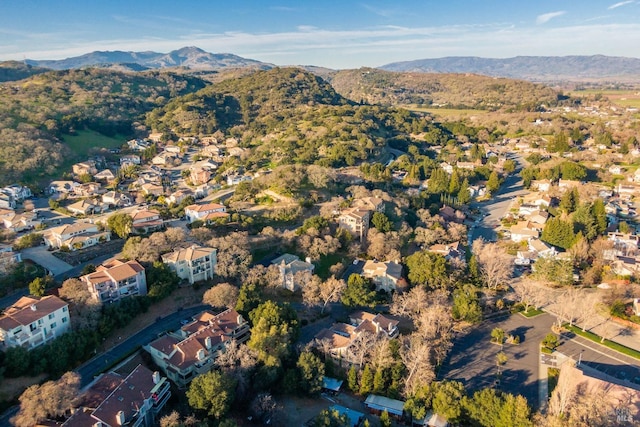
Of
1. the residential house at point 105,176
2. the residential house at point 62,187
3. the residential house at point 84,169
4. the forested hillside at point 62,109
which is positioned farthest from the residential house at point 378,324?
the forested hillside at point 62,109

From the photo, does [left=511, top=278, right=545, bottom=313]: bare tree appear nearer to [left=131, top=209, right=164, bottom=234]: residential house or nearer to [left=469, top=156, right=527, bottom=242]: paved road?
[left=469, top=156, right=527, bottom=242]: paved road

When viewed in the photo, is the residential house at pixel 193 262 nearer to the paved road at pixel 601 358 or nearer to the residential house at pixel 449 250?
the residential house at pixel 449 250

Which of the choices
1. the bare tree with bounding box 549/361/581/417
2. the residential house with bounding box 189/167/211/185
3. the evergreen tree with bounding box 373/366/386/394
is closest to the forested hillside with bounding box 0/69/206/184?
the residential house with bounding box 189/167/211/185

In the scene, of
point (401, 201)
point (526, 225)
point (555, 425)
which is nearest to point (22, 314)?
point (555, 425)

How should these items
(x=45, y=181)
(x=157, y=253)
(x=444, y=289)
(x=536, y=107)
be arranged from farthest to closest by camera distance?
(x=536, y=107), (x=45, y=181), (x=444, y=289), (x=157, y=253)

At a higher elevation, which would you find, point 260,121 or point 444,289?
point 260,121

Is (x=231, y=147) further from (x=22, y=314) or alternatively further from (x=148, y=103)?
(x=22, y=314)
